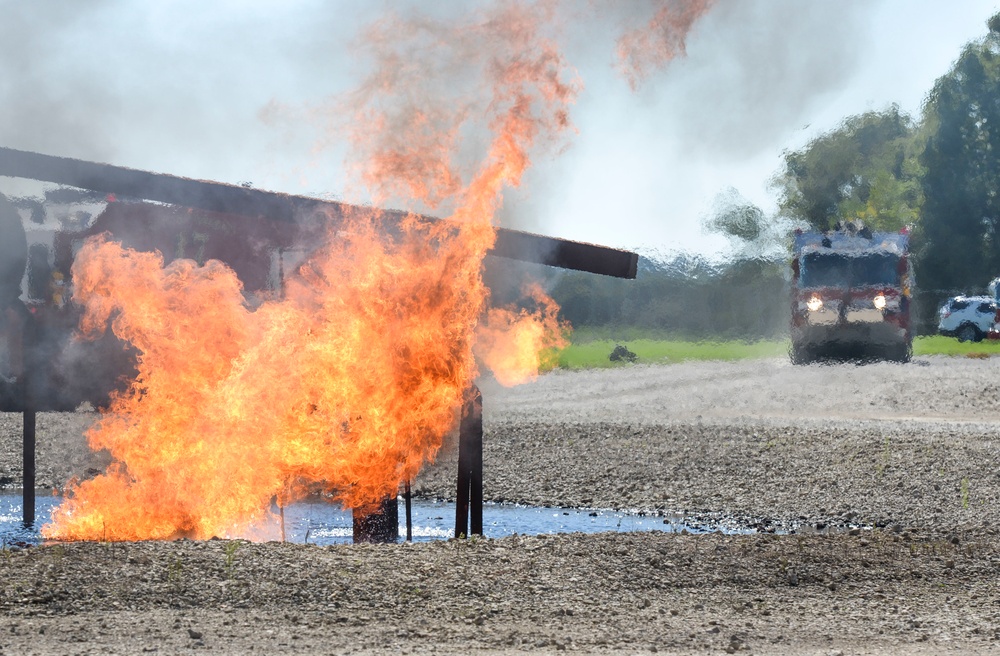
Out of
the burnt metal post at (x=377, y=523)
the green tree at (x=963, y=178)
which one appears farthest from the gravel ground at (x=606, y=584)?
the green tree at (x=963, y=178)

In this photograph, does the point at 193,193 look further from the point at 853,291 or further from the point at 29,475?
the point at 853,291

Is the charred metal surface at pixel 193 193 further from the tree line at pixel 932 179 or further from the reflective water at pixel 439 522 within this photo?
the tree line at pixel 932 179

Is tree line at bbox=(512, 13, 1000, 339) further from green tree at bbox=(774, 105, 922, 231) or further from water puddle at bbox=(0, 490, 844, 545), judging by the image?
water puddle at bbox=(0, 490, 844, 545)

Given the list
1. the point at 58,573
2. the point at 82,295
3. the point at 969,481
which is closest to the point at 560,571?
the point at 58,573

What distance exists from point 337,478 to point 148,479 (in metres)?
1.95

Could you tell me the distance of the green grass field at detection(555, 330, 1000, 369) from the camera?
32.2 m

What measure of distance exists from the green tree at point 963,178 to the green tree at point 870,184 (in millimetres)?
1461

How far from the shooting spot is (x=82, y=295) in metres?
14.2

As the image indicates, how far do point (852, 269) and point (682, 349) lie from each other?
212 inches

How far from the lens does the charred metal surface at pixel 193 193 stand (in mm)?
12172

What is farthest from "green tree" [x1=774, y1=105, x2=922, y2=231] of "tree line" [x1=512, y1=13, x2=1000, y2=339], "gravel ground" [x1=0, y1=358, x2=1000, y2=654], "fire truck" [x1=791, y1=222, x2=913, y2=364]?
"gravel ground" [x1=0, y1=358, x2=1000, y2=654]

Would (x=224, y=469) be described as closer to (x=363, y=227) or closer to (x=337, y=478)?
(x=337, y=478)

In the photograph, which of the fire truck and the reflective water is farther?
the fire truck

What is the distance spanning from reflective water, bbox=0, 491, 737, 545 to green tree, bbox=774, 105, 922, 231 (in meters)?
44.1
